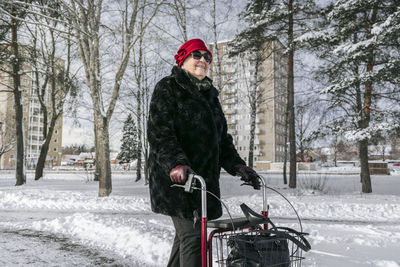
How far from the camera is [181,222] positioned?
2.38m

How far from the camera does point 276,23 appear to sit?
1727 centimetres

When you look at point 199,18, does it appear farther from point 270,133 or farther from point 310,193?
point 270,133

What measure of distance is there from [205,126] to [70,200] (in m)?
10.4

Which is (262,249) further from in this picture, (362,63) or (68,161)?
(68,161)

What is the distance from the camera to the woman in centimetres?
231

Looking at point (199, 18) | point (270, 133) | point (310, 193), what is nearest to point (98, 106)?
point (199, 18)

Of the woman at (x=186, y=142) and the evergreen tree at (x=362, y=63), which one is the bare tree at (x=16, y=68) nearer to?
the evergreen tree at (x=362, y=63)

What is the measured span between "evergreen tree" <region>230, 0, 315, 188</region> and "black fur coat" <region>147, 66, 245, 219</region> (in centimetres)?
1458

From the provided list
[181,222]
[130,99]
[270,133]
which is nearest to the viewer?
[181,222]

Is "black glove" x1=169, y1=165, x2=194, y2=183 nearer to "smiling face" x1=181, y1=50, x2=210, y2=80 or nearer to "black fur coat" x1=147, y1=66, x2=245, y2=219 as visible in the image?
"black fur coat" x1=147, y1=66, x2=245, y2=219

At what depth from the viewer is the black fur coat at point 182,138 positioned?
2.33 metres

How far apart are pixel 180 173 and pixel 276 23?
16810 mm

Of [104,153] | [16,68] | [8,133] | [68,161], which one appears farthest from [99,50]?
[68,161]

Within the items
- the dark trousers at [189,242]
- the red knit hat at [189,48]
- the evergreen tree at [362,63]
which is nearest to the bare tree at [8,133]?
the evergreen tree at [362,63]
